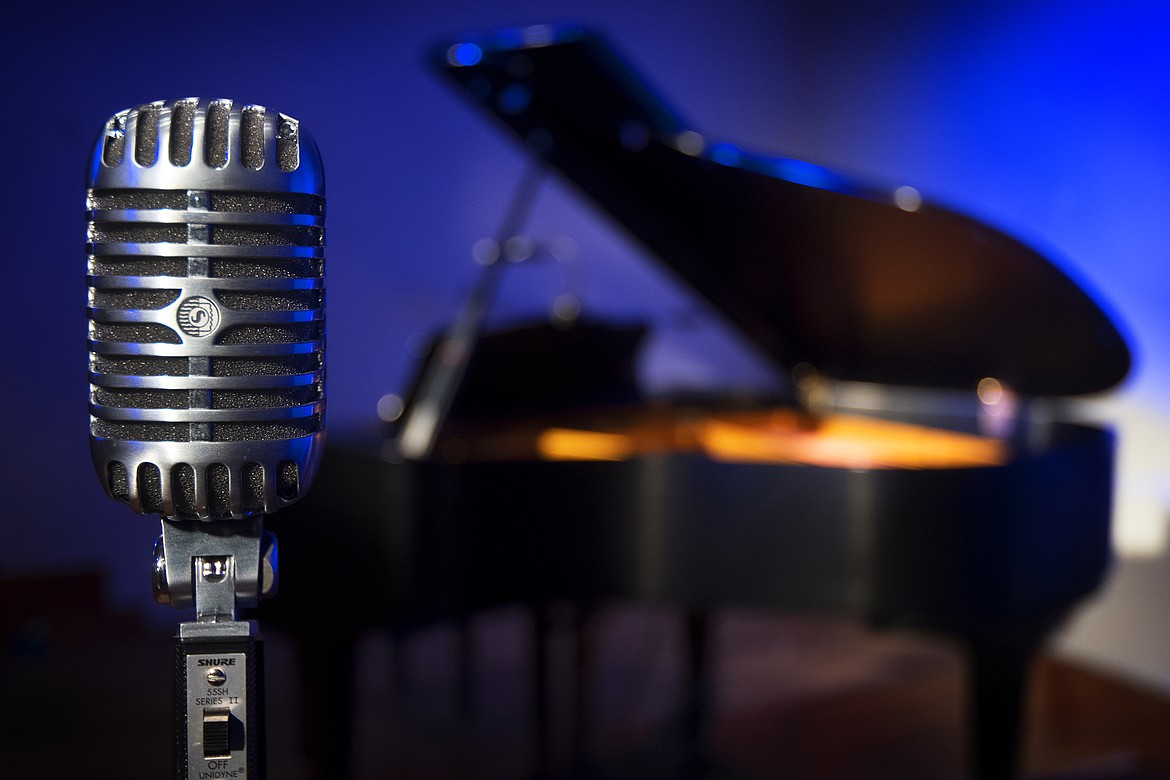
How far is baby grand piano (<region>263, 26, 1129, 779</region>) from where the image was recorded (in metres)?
1.95

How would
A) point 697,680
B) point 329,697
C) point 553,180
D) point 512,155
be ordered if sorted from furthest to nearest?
point 553,180, point 512,155, point 697,680, point 329,697

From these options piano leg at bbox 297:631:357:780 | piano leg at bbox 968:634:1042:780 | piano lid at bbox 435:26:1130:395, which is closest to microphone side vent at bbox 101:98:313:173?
piano lid at bbox 435:26:1130:395

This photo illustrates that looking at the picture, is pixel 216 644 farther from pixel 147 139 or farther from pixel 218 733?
pixel 147 139

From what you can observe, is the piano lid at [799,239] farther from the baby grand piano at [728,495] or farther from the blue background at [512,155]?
the blue background at [512,155]

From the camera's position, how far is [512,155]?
428 centimetres

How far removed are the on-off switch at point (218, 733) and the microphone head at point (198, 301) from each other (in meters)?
0.14

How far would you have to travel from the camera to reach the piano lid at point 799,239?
202 cm

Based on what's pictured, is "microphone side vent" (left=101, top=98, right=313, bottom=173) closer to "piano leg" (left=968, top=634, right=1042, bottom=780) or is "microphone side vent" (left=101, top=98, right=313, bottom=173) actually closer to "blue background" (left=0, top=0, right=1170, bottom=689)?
"piano leg" (left=968, top=634, right=1042, bottom=780)

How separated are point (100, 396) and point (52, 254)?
3.15m

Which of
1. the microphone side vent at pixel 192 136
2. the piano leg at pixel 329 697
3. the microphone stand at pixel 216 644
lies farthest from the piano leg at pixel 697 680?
the microphone side vent at pixel 192 136

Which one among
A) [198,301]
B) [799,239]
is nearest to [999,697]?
[799,239]

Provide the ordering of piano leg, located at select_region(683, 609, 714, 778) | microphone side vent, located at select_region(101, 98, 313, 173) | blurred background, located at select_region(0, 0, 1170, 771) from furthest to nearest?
1. blurred background, located at select_region(0, 0, 1170, 771)
2. piano leg, located at select_region(683, 609, 714, 778)
3. microphone side vent, located at select_region(101, 98, 313, 173)

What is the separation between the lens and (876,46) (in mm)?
4320

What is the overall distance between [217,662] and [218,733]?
50 mm
